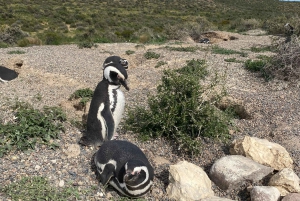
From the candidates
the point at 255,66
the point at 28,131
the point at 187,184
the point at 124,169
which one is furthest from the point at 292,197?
the point at 255,66

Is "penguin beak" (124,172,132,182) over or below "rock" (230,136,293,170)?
over

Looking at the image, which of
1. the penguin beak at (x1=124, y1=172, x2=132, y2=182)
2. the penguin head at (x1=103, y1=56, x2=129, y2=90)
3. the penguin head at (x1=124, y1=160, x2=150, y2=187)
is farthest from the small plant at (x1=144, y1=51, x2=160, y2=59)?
the penguin beak at (x1=124, y1=172, x2=132, y2=182)

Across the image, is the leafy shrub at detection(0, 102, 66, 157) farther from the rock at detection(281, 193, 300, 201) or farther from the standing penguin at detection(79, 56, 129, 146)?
A: the rock at detection(281, 193, 300, 201)

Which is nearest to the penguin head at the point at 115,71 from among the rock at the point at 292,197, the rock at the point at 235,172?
the rock at the point at 235,172

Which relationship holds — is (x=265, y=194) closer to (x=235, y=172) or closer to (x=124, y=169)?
(x=235, y=172)

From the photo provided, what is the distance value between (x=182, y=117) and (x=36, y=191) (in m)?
2.26

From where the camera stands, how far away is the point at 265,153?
4.12 metres

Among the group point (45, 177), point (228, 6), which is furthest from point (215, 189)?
point (228, 6)

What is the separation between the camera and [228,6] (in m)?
52.2

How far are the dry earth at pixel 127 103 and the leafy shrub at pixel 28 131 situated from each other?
11cm

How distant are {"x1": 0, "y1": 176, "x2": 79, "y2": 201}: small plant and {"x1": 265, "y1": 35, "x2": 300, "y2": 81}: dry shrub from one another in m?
5.47

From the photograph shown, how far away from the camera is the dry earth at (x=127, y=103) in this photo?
11.9 feet

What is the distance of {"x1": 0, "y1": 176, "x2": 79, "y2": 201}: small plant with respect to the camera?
3.08m

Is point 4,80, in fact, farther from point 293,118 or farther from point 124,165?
point 293,118
